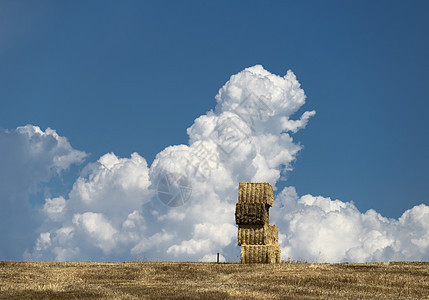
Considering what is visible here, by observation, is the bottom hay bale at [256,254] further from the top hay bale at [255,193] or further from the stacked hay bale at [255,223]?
the top hay bale at [255,193]

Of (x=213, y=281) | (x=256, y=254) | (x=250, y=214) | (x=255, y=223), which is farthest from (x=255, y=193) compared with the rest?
(x=213, y=281)

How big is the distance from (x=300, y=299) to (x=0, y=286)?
34.3 ft

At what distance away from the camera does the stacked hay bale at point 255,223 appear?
91.4 feet

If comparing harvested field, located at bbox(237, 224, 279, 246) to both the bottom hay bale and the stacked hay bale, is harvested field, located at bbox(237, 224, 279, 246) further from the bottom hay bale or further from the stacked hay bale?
the bottom hay bale

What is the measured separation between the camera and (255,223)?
28.6 meters

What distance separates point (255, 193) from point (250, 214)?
1355 mm

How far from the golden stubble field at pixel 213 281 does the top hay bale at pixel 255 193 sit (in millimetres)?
5819

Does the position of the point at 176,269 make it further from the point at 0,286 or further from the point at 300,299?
the point at 300,299

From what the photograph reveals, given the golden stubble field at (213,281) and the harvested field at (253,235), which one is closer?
the golden stubble field at (213,281)

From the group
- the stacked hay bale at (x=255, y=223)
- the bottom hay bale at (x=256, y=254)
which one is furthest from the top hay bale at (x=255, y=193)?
the bottom hay bale at (x=256, y=254)

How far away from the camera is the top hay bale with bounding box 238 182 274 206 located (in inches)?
1147

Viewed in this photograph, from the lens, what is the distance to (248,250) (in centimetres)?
2794

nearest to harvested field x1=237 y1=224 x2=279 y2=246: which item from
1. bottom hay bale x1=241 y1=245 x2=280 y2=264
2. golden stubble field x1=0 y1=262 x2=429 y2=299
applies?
bottom hay bale x1=241 y1=245 x2=280 y2=264

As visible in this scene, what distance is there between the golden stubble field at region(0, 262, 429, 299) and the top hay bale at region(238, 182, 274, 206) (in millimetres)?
5819
